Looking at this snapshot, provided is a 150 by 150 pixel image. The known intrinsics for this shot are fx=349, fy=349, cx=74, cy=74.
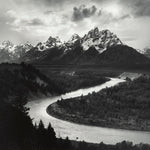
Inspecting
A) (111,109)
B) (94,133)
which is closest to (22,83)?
(111,109)

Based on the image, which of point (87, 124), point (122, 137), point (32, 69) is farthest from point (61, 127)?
point (32, 69)

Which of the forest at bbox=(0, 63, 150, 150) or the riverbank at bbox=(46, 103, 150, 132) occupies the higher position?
the riverbank at bbox=(46, 103, 150, 132)

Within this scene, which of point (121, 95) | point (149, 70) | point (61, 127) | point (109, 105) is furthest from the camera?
point (149, 70)

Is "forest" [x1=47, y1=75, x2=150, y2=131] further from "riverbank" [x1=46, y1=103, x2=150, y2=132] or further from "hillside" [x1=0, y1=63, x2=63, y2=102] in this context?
"hillside" [x1=0, y1=63, x2=63, y2=102]

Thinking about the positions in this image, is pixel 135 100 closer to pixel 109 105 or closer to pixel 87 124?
pixel 109 105

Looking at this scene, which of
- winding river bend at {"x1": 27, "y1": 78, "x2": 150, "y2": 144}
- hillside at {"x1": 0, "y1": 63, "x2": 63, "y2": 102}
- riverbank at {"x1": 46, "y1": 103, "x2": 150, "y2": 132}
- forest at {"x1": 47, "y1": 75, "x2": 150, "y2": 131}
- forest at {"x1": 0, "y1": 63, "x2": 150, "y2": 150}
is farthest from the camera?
hillside at {"x1": 0, "y1": 63, "x2": 63, "y2": 102}

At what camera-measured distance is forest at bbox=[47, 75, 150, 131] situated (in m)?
111

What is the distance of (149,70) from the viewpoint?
7564 inches

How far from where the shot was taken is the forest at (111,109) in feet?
365

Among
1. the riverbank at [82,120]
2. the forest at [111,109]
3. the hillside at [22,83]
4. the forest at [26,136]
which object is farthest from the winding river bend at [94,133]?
the hillside at [22,83]

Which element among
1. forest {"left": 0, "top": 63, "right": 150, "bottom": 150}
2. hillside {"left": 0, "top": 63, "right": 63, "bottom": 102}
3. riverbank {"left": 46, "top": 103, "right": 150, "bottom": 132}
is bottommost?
forest {"left": 0, "top": 63, "right": 150, "bottom": 150}

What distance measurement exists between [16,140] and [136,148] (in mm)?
24751

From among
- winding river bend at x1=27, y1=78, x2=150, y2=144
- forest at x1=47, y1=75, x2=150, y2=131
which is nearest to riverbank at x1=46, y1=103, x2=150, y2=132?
forest at x1=47, y1=75, x2=150, y2=131

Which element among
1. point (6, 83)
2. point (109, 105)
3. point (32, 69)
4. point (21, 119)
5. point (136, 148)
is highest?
point (32, 69)
